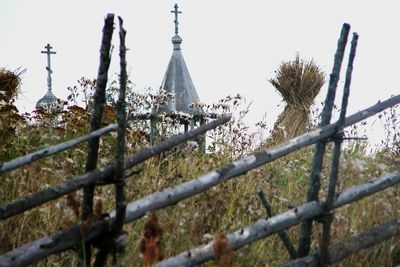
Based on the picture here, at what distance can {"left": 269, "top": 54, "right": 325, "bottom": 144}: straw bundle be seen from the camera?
36.5 feet

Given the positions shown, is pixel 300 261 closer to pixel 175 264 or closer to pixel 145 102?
pixel 175 264

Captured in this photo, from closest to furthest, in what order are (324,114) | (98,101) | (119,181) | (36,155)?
(119,181)
(98,101)
(36,155)
(324,114)

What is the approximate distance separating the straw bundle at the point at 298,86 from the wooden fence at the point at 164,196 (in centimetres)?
769

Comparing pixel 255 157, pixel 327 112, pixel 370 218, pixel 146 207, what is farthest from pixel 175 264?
pixel 370 218

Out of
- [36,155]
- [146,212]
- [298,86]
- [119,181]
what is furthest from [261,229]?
[298,86]

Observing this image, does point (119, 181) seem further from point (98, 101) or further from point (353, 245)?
point (353, 245)

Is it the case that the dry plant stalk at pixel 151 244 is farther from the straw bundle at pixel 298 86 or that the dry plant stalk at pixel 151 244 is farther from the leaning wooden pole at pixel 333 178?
the straw bundle at pixel 298 86

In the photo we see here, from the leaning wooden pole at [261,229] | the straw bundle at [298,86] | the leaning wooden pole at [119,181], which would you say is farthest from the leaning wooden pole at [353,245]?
the straw bundle at [298,86]

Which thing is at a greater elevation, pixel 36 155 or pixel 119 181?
pixel 36 155

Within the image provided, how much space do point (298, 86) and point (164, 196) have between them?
29.3ft

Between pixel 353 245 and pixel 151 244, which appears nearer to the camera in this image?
pixel 151 244

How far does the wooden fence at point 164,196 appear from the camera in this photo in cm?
255

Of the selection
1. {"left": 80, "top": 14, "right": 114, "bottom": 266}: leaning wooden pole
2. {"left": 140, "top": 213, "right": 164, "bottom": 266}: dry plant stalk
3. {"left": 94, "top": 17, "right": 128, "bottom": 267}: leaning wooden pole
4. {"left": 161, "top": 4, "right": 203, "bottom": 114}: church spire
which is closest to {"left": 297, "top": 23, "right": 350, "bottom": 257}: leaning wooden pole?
{"left": 94, "top": 17, "right": 128, "bottom": 267}: leaning wooden pole

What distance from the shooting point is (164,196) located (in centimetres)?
279
